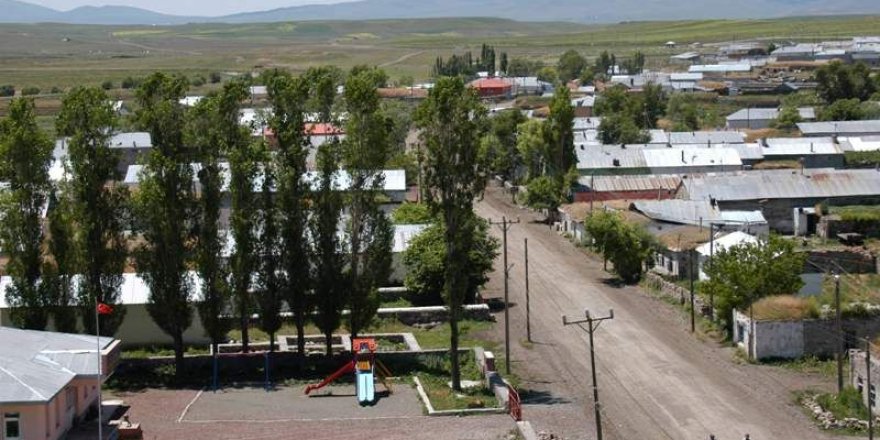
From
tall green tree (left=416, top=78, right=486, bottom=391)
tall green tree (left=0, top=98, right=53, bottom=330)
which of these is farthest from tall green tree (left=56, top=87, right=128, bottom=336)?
tall green tree (left=416, top=78, right=486, bottom=391)

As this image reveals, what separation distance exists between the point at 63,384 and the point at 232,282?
7.87 metres

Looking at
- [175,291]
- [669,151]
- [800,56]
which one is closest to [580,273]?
[175,291]

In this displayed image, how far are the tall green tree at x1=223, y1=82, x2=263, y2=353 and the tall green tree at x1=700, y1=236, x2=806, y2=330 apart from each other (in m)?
11.9

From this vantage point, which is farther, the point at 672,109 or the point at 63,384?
the point at 672,109

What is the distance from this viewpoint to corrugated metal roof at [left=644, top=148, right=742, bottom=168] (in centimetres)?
6356

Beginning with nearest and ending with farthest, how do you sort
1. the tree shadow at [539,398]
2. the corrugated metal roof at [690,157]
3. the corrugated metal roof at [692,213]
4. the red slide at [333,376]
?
the tree shadow at [539,398]
the red slide at [333,376]
the corrugated metal roof at [692,213]
the corrugated metal roof at [690,157]

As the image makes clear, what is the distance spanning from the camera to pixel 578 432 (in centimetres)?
2716

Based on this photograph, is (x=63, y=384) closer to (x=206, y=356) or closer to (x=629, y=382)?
(x=206, y=356)

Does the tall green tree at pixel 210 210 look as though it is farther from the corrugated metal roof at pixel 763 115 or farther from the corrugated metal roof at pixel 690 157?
the corrugated metal roof at pixel 763 115

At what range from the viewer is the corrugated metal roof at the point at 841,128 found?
7362 centimetres

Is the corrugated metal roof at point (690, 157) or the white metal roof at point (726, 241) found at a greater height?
the corrugated metal roof at point (690, 157)

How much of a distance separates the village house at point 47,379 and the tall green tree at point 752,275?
15490mm

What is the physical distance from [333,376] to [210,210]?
493 centimetres

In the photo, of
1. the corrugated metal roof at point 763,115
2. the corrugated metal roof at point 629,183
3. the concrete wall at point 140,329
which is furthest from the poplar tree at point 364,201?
the corrugated metal roof at point 763,115
